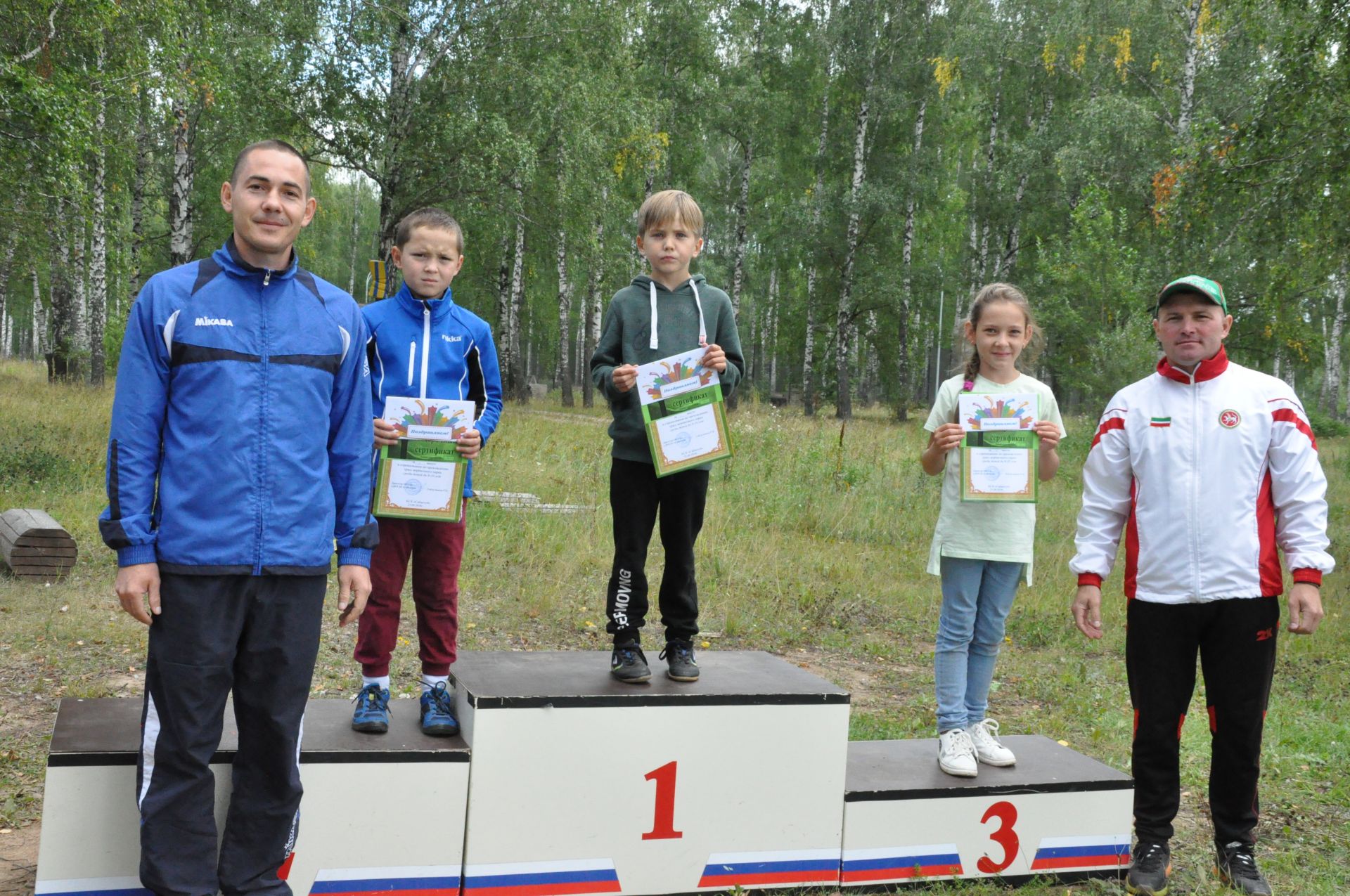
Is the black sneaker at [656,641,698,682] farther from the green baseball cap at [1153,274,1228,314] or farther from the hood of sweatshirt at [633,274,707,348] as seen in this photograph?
the green baseball cap at [1153,274,1228,314]

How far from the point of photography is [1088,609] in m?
3.48

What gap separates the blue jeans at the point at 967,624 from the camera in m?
3.62

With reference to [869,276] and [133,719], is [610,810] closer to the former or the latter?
[133,719]

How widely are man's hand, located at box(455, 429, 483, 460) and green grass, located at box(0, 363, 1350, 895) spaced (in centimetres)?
211

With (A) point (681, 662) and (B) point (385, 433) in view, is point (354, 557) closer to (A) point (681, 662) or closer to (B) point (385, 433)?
(B) point (385, 433)

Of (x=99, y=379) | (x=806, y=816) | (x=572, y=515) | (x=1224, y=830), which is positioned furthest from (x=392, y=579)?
(x=99, y=379)

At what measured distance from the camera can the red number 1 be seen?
3307 millimetres

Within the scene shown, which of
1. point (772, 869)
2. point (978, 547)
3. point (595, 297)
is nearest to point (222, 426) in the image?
point (772, 869)

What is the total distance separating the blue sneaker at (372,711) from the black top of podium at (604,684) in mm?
244

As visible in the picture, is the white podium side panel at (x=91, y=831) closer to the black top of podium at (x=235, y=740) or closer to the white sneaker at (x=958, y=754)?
the black top of podium at (x=235, y=740)

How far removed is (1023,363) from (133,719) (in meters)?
3.37

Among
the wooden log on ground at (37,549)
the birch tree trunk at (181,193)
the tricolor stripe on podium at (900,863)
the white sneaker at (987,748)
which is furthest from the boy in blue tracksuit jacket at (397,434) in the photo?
the birch tree trunk at (181,193)

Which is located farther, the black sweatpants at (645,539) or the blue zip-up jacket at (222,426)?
the black sweatpants at (645,539)

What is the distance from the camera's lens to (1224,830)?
3.46 meters
